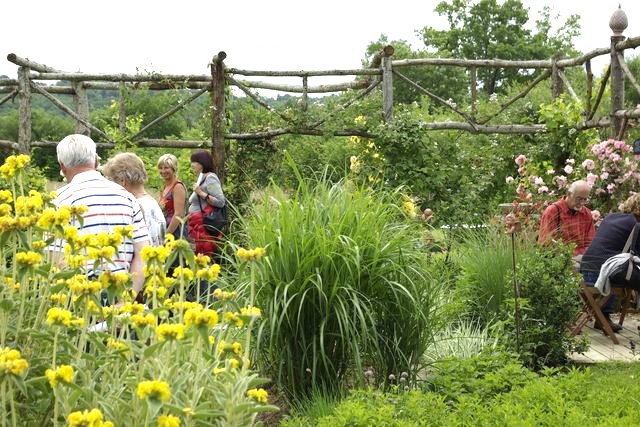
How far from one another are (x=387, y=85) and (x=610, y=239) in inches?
170

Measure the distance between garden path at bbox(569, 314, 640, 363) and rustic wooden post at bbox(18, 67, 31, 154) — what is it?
24.6 ft

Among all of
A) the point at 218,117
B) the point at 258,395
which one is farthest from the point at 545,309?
the point at 218,117

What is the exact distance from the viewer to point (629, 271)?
6.67 m

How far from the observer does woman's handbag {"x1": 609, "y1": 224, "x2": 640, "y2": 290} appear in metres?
6.69

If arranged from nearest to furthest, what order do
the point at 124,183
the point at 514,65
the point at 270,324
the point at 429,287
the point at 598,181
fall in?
the point at 270,324
the point at 429,287
the point at 124,183
the point at 598,181
the point at 514,65

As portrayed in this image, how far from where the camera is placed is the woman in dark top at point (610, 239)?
22.7 ft

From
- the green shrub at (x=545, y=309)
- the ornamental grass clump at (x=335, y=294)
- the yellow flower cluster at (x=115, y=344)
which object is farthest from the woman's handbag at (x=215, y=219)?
the yellow flower cluster at (x=115, y=344)

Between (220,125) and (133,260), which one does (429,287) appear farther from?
(220,125)

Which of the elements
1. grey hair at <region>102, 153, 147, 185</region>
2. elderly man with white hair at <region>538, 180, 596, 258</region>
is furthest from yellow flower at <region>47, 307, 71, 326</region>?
elderly man with white hair at <region>538, 180, 596, 258</region>

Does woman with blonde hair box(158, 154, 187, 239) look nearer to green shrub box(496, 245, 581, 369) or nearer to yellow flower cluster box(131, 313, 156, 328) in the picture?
green shrub box(496, 245, 581, 369)

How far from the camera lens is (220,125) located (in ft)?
33.2

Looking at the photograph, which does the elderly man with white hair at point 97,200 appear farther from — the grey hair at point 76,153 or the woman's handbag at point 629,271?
the woman's handbag at point 629,271

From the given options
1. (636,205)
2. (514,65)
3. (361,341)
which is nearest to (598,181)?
(636,205)

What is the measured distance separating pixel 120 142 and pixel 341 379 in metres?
6.87
